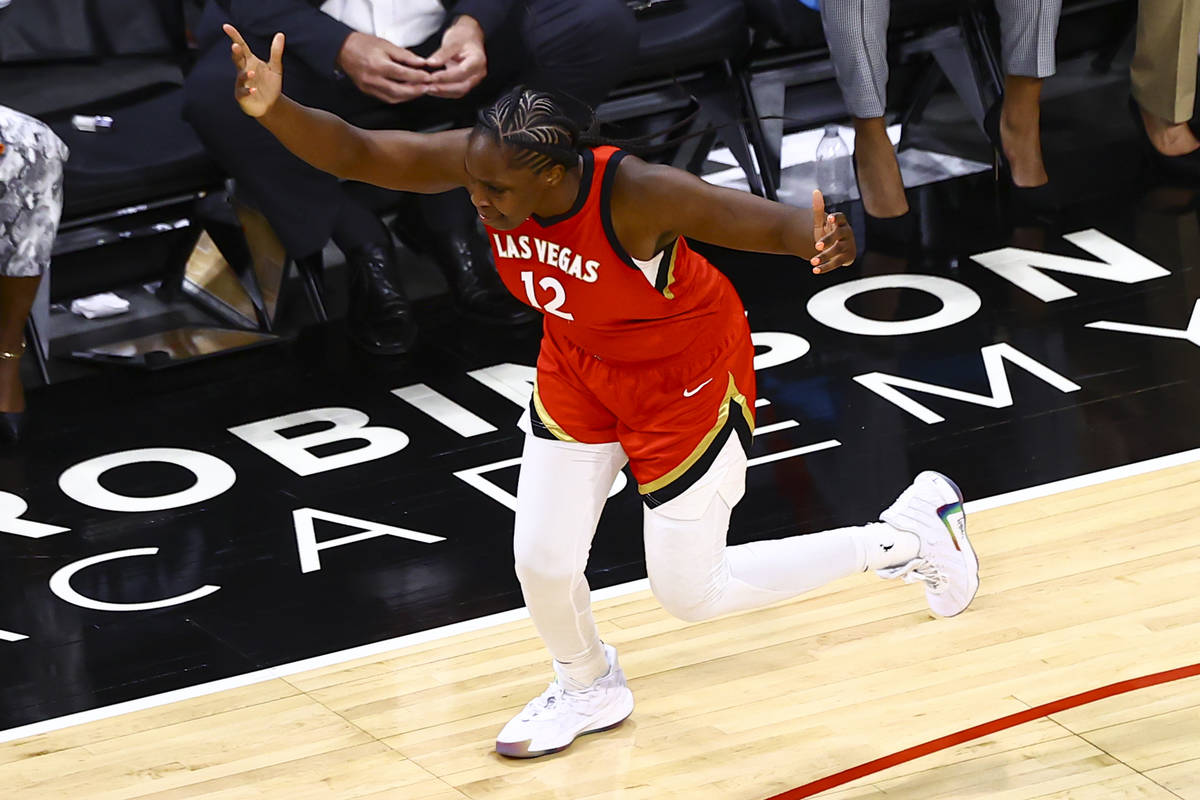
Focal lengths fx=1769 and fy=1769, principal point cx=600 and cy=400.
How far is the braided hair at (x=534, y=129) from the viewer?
2.56 m

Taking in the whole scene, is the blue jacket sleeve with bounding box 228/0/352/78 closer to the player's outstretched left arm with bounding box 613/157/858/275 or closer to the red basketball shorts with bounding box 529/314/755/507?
the red basketball shorts with bounding box 529/314/755/507

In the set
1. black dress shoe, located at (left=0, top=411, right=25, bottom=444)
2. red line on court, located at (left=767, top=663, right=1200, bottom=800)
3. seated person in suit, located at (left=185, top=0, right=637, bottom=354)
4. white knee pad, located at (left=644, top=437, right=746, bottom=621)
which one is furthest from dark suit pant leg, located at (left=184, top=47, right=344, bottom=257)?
red line on court, located at (left=767, top=663, right=1200, bottom=800)

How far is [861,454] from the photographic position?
4105 mm

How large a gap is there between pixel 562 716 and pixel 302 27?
2438 millimetres

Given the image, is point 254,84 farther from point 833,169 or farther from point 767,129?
point 833,169

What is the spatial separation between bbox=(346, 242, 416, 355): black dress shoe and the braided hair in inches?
91.3

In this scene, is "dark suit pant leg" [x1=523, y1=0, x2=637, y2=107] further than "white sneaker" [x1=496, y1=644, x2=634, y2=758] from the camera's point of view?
Yes

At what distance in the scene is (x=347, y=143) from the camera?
2.70 metres

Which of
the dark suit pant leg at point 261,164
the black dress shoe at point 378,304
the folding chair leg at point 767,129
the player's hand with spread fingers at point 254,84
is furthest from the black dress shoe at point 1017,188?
the player's hand with spread fingers at point 254,84

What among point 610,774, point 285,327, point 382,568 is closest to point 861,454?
point 382,568

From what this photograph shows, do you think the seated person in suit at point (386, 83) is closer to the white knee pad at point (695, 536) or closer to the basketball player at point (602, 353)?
the basketball player at point (602, 353)

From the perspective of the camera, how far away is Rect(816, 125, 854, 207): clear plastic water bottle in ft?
19.1

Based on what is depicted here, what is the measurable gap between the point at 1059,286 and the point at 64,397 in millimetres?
2751

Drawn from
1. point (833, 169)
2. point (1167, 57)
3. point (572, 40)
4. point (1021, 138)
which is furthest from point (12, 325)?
point (1167, 57)
